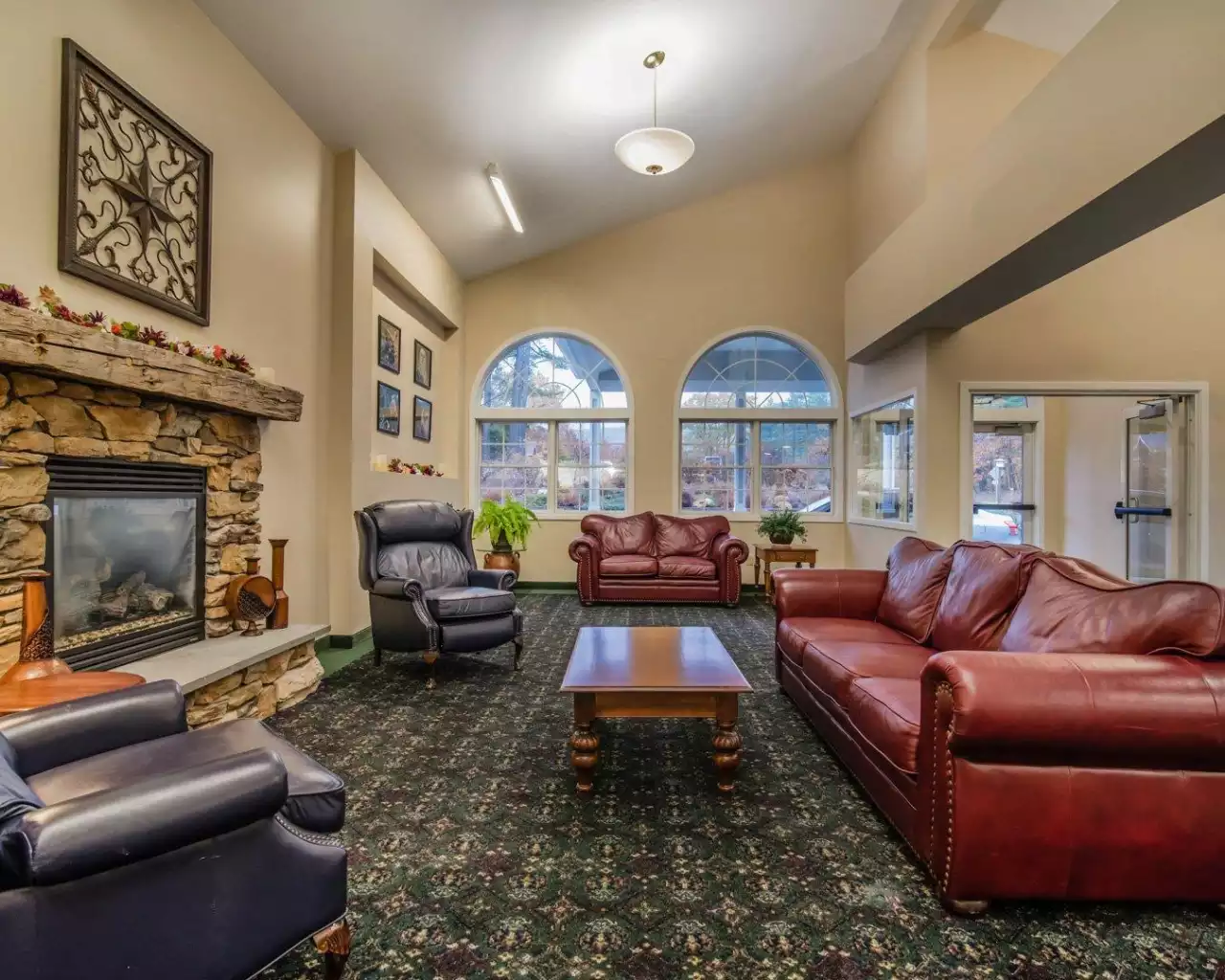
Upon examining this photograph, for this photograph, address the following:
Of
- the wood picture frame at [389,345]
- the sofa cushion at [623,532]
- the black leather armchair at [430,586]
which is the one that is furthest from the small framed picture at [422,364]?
the sofa cushion at [623,532]

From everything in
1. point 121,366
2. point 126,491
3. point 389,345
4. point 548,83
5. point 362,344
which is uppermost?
point 548,83

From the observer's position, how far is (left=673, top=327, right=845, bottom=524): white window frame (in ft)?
22.6

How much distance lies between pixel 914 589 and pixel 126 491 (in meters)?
3.68

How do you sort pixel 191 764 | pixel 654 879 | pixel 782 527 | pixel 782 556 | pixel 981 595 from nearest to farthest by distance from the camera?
1. pixel 191 764
2. pixel 654 879
3. pixel 981 595
4. pixel 782 556
5. pixel 782 527

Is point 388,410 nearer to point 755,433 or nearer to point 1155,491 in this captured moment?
point 755,433

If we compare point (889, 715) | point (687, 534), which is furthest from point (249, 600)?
point (687, 534)

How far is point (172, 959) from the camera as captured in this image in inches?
43.2

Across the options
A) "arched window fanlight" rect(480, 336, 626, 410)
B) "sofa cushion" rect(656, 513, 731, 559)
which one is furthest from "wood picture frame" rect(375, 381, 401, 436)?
"sofa cushion" rect(656, 513, 731, 559)

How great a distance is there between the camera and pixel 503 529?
259 inches

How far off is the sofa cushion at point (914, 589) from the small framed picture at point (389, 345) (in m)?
4.17

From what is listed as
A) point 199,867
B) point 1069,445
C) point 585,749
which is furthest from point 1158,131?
point 1069,445

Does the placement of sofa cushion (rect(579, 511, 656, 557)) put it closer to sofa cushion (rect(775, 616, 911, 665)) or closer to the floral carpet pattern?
sofa cushion (rect(775, 616, 911, 665))

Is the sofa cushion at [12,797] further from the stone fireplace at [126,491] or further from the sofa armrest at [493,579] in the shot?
the sofa armrest at [493,579]

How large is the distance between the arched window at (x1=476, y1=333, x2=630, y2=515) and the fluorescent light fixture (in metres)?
1.69
